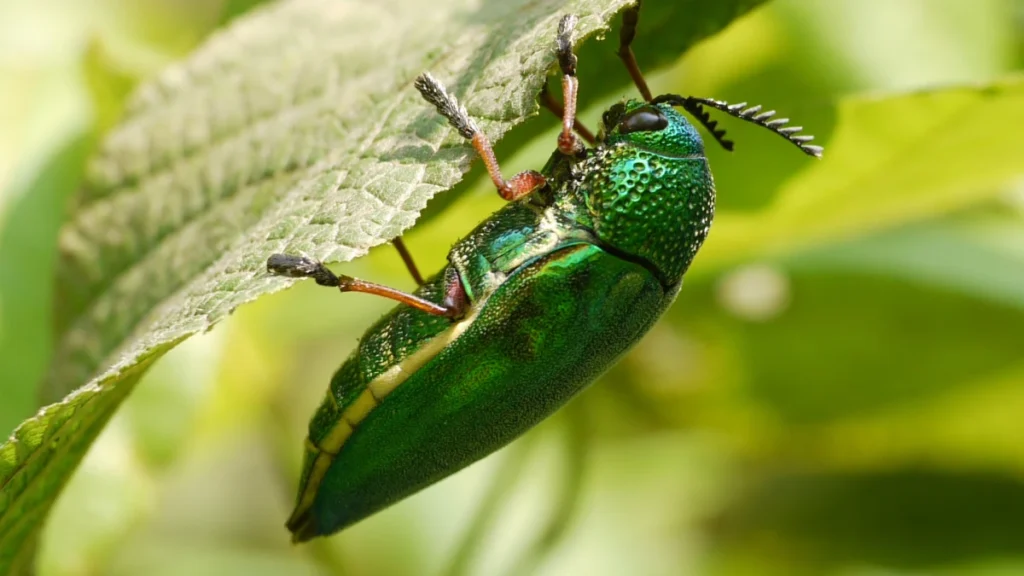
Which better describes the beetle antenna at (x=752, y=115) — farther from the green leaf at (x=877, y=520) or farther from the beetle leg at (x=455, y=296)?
the green leaf at (x=877, y=520)

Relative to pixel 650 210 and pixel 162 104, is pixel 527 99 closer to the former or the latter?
pixel 650 210

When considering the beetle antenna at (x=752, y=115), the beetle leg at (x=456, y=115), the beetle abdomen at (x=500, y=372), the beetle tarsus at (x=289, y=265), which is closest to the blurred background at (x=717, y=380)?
the beetle antenna at (x=752, y=115)

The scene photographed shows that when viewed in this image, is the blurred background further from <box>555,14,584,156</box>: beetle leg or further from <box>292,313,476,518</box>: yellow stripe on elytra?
<box>292,313,476,518</box>: yellow stripe on elytra

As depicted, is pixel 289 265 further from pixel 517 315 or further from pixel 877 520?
pixel 877 520

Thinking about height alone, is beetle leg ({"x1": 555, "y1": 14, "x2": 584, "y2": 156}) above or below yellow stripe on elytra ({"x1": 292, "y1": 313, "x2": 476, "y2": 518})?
above

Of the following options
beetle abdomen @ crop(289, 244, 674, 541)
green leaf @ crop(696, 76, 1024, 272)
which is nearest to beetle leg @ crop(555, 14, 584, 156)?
beetle abdomen @ crop(289, 244, 674, 541)

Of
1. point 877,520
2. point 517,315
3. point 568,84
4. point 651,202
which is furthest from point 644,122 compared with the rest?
point 877,520
